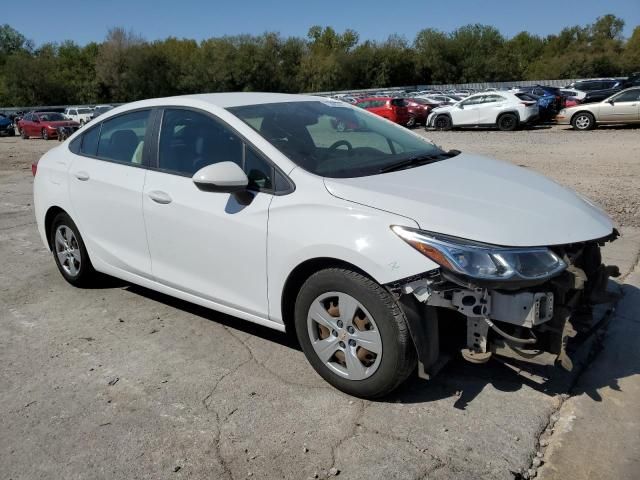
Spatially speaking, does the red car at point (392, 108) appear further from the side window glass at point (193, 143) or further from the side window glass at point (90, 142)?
the side window glass at point (193, 143)

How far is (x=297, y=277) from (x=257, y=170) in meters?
0.71

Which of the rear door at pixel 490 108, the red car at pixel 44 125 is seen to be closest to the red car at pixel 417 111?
the rear door at pixel 490 108

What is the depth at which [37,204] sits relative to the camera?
17.5 ft

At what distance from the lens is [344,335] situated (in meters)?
3.18

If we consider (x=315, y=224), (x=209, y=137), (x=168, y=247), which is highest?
(x=209, y=137)

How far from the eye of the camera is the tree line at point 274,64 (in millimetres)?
73062

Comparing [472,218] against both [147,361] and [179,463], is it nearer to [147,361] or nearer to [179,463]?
[179,463]

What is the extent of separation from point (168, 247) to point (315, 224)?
132cm

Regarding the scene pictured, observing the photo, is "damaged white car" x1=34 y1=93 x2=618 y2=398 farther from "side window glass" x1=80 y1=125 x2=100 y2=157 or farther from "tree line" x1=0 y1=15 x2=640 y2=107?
"tree line" x1=0 y1=15 x2=640 y2=107

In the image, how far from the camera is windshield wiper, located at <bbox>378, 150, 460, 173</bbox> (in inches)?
143

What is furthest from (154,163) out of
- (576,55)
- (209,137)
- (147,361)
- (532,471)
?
(576,55)

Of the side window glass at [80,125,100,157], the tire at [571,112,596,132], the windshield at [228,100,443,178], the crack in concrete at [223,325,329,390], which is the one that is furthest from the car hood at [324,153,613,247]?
the tire at [571,112,596,132]

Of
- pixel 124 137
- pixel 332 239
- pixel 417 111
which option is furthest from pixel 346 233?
pixel 417 111

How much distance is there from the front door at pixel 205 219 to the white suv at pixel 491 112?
20637 mm
